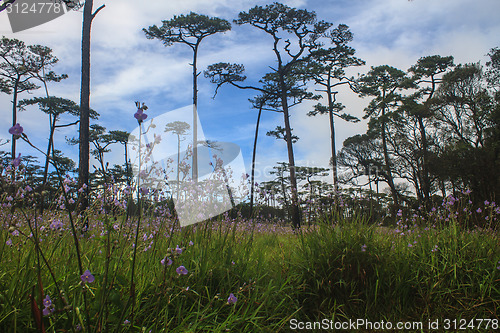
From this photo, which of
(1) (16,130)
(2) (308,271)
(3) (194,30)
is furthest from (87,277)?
(3) (194,30)

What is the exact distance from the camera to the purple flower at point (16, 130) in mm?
1424

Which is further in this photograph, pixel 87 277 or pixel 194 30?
pixel 194 30

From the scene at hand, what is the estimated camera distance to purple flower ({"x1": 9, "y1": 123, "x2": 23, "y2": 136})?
1424 millimetres

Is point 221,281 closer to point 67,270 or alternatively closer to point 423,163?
point 67,270

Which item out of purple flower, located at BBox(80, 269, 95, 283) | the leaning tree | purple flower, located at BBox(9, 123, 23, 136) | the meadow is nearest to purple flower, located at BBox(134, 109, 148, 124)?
purple flower, located at BBox(9, 123, 23, 136)

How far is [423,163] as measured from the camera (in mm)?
18797

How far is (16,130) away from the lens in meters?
1.44

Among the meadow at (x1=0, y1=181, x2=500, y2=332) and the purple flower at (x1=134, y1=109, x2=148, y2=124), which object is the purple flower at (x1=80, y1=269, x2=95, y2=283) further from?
the meadow at (x1=0, y1=181, x2=500, y2=332)

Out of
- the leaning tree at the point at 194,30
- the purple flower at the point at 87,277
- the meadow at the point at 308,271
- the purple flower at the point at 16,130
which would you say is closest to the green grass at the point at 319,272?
the meadow at the point at 308,271

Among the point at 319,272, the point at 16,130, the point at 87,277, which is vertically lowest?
the point at 319,272

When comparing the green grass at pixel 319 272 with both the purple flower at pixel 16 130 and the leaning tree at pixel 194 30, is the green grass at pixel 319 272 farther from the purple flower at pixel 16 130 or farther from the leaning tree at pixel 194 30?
the leaning tree at pixel 194 30

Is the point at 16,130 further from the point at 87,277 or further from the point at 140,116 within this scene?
the point at 87,277

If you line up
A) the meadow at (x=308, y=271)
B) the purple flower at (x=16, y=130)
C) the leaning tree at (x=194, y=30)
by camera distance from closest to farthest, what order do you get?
the purple flower at (x=16, y=130) → the meadow at (x=308, y=271) → the leaning tree at (x=194, y=30)

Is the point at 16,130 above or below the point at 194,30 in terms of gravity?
below
